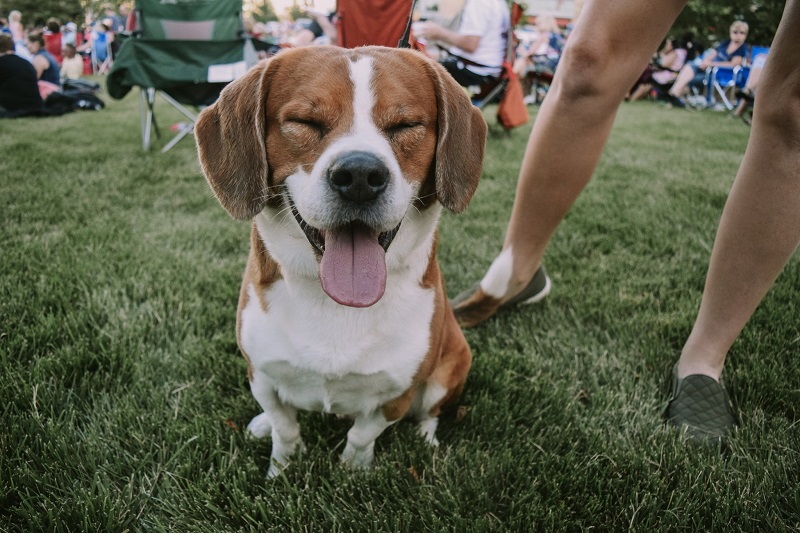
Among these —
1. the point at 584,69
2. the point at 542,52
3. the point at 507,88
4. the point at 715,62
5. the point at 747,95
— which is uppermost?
the point at 584,69

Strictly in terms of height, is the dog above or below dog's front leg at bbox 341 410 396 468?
above

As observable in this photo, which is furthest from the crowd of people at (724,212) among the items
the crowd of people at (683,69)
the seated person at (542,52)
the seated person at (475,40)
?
the crowd of people at (683,69)

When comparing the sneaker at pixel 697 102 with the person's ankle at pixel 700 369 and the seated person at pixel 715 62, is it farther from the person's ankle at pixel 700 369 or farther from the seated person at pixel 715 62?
the person's ankle at pixel 700 369

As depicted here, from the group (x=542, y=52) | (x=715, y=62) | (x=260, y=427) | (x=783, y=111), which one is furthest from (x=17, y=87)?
(x=715, y=62)

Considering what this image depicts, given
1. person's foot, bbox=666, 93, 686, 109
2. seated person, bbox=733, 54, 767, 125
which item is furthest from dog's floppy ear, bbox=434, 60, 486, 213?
person's foot, bbox=666, 93, 686, 109

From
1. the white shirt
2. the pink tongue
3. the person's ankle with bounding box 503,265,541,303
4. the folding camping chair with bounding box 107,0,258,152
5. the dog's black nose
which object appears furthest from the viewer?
the white shirt

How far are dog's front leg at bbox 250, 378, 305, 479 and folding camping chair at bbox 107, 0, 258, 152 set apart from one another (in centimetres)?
434

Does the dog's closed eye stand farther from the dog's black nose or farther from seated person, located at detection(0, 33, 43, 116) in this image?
seated person, located at detection(0, 33, 43, 116)

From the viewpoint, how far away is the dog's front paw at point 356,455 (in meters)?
1.85

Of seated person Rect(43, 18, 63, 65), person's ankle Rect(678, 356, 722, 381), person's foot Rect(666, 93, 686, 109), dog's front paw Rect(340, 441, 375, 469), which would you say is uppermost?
person's ankle Rect(678, 356, 722, 381)

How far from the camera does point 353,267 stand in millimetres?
1552

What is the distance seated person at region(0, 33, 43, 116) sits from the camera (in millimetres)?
8305

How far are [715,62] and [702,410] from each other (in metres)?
14.6

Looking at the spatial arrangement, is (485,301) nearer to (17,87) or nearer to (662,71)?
(17,87)
